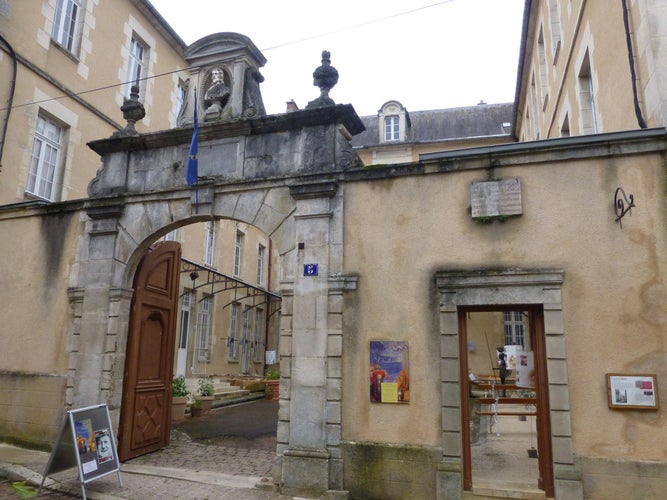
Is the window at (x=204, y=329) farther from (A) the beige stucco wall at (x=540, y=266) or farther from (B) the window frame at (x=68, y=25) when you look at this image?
(A) the beige stucco wall at (x=540, y=266)

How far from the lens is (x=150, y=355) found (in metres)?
7.26

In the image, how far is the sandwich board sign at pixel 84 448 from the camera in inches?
203

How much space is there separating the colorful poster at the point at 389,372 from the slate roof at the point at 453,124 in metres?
17.1

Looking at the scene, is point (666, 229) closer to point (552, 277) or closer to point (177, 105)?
point (552, 277)

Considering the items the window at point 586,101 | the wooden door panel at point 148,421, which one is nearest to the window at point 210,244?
the wooden door panel at point 148,421

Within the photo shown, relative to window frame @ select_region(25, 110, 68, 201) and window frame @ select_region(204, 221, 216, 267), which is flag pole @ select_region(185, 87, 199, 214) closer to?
window frame @ select_region(25, 110, 68, 201)

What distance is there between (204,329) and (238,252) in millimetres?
4177

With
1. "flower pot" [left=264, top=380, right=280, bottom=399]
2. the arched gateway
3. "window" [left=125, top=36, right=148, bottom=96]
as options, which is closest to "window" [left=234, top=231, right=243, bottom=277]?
"flower pot" [left=264, top=380, right=280, bottom=399]

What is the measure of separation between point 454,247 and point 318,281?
4.91ft

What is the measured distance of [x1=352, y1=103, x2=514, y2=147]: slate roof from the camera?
21.8 meters

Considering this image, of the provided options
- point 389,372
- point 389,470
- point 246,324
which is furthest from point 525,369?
point 246,324

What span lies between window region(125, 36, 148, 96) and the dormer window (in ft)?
35.3

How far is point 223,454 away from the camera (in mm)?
7117

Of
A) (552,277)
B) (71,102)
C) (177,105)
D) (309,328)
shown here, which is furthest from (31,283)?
(177,105)
